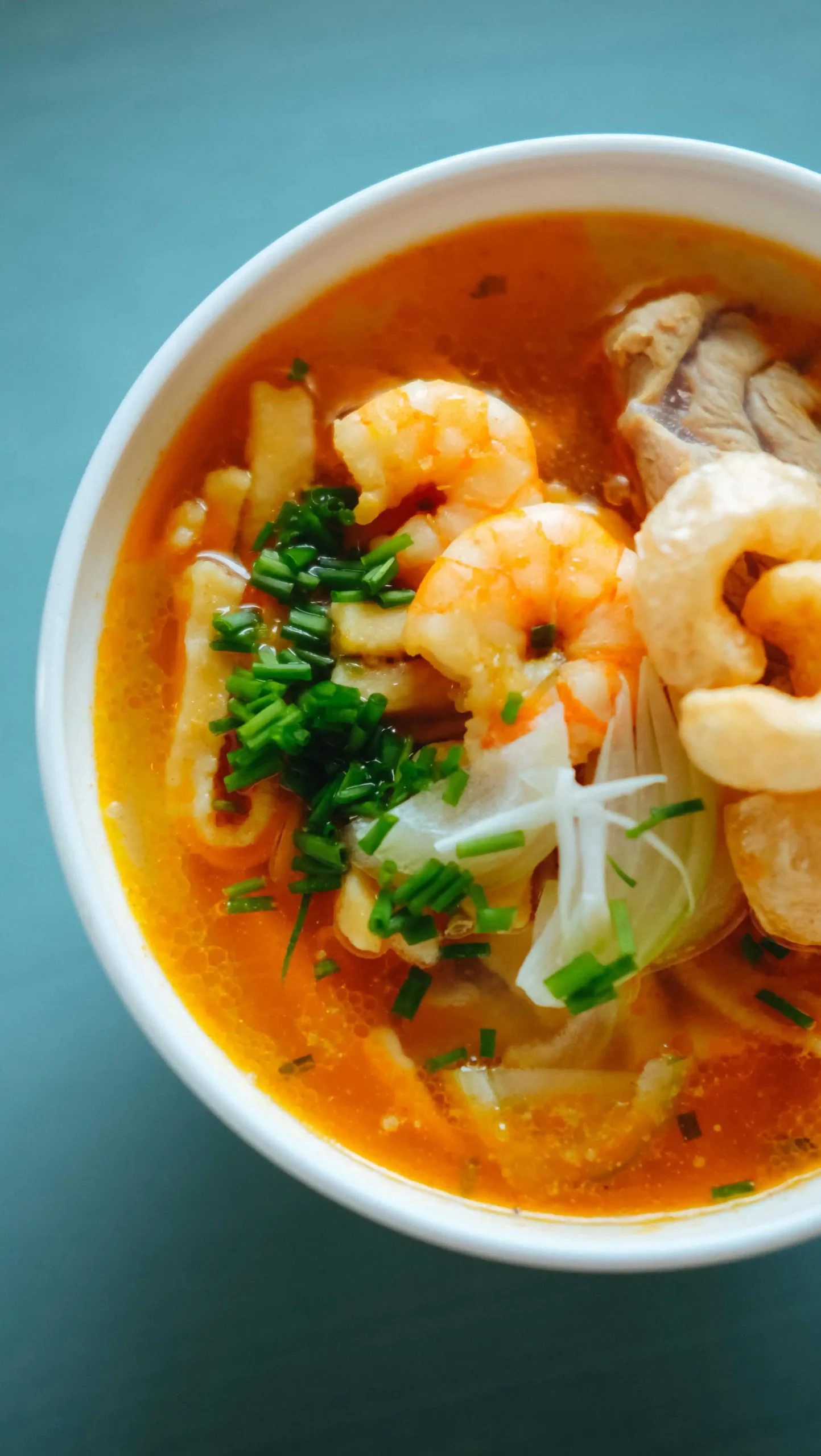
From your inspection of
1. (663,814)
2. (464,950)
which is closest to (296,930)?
(464,950)

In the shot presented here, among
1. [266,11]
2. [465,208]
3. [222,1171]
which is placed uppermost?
[266,11]

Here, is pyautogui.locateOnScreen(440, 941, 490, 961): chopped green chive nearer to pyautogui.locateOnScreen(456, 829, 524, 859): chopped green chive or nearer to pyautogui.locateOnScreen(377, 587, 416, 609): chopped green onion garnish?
pyautogui.locateOnScreen(456, 829, 524, 859): chopped green chive

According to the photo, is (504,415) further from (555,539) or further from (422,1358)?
(422,1358)

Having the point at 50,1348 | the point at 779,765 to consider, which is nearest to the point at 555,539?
the point at 779,765

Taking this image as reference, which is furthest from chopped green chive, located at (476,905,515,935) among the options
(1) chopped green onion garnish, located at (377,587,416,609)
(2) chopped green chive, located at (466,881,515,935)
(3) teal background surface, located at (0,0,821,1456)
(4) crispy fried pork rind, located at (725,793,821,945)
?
(3) teal background surface, located at (0,0,821,1456)

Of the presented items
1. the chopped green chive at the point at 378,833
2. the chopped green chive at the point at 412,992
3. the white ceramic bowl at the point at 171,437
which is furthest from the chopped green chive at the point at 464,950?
the white ceramic bowl at the point at 171,437

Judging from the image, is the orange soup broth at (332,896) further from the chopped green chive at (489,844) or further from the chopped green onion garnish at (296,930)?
the chopped green chive at (489,844)
